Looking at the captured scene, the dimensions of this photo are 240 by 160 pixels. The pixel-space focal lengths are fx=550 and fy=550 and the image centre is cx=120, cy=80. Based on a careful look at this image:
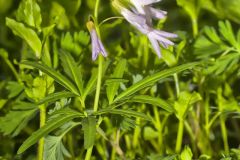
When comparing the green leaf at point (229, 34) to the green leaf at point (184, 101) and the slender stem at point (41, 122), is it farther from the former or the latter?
the slender stem at point (41, 122)

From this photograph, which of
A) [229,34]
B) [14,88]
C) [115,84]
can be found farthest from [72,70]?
[229,34]

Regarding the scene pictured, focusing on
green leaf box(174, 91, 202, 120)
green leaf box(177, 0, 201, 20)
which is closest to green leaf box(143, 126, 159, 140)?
green leaf box(174, 91, 202, 120)

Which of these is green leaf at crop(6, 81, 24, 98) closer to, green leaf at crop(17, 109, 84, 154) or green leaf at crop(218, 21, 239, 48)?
green leaf at crop(17, 109, 84, 154)

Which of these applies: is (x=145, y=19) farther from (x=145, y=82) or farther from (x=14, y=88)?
(x=14, y=88)

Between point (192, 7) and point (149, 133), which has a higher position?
point (192, 7)

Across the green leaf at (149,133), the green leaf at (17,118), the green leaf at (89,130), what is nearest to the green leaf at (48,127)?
the green leaf at (89,130)

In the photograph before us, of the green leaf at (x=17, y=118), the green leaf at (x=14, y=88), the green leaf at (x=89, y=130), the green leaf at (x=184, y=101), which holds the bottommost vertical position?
the green leaf at (x=184, y=101)
